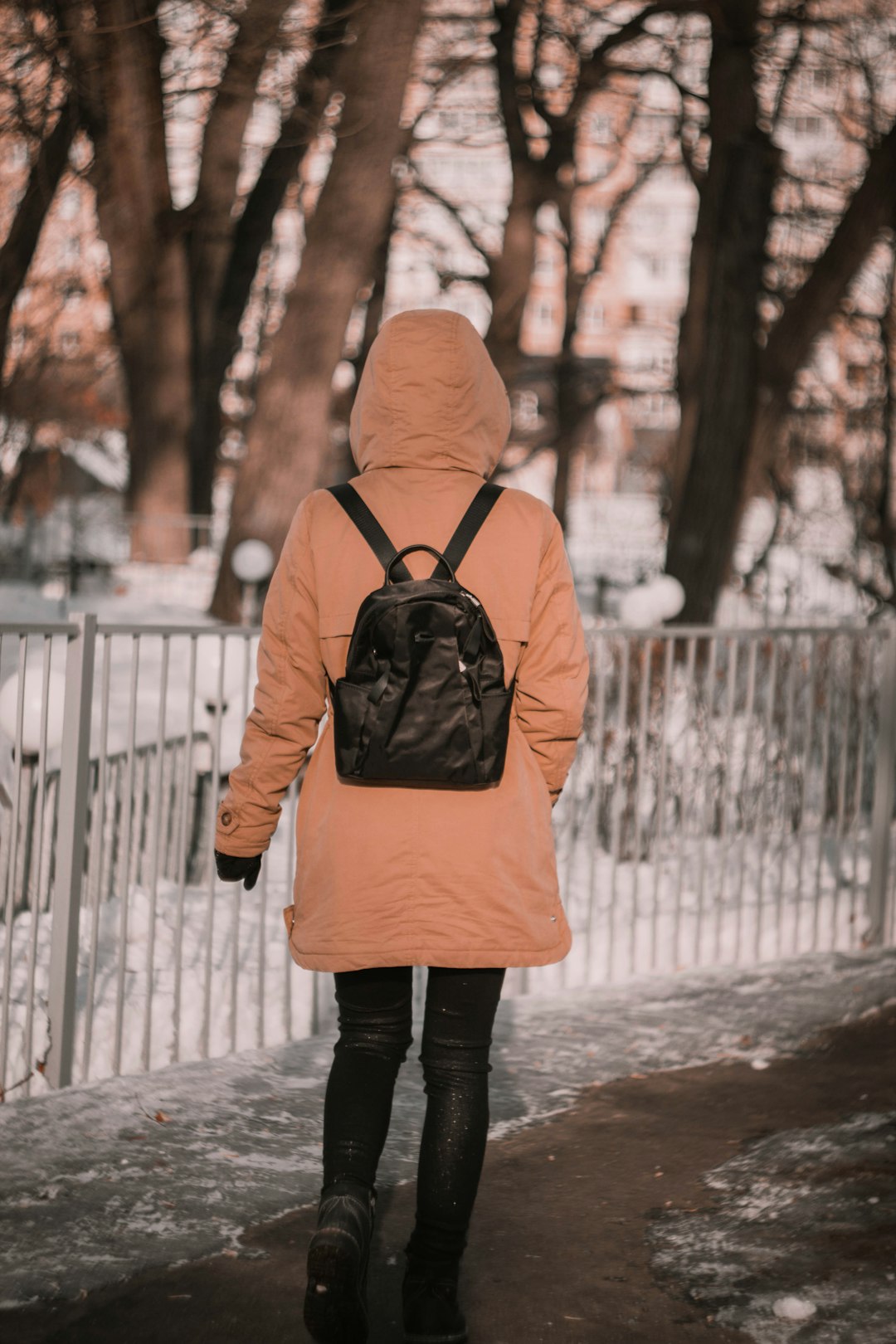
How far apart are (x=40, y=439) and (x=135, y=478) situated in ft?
66.6

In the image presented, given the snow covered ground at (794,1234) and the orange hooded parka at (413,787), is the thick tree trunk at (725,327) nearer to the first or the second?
the snow covered ground at (794,1234)

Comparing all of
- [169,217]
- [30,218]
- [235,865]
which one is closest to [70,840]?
[235,865]

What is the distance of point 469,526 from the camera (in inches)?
121

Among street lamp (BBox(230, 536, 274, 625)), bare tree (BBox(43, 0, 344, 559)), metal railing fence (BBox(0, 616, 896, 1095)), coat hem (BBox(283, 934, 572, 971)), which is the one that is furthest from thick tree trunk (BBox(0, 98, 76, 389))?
coat hem (BBox(283, 934, 572, 971))

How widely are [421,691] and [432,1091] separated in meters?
0.80

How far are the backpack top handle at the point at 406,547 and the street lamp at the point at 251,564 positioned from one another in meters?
7.69

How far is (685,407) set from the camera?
12883mm

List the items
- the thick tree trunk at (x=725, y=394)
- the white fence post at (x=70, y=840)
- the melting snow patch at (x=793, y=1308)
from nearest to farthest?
the melting snow patch at (x=793, y=1308) < the white fence post at (x=70, y=840) < the thick tree trunk at (x=725, y=394)

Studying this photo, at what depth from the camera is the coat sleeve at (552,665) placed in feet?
10.2

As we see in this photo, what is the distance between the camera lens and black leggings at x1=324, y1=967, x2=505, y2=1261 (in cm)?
304

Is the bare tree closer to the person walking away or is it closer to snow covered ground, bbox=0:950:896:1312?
snow covered ground, bbox=0:950:896:1312

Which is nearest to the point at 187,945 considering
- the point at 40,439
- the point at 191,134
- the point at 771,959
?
the point at 771,959

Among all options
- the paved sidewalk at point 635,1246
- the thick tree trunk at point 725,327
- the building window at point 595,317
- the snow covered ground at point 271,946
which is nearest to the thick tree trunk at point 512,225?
the thick tree trunk at point 725,327

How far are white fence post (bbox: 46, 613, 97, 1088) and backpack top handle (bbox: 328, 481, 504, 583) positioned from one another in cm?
161
